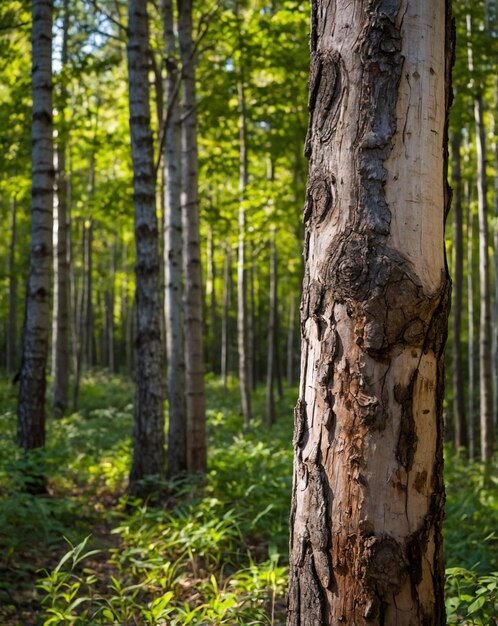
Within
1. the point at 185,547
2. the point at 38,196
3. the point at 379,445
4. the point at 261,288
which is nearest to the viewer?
the point at 379,445

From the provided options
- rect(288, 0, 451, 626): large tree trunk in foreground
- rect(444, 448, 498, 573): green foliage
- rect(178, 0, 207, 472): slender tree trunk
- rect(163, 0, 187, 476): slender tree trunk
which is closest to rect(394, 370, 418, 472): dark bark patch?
rect(288, 0, 451, 626): large tree trunk in foreground

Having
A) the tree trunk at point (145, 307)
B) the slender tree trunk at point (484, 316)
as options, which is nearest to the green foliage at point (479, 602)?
the tree trunk at point (145, 307)

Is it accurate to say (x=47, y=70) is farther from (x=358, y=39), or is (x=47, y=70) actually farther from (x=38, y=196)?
(x=358, y=39)

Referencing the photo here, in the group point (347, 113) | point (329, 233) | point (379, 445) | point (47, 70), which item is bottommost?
point (379, 445)

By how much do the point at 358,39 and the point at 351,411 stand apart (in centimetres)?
122

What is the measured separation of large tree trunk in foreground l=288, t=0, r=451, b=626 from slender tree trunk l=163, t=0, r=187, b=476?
591 centimetres

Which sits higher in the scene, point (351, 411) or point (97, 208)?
point (97, 208)

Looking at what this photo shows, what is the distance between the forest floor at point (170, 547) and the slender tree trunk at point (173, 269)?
537 mm

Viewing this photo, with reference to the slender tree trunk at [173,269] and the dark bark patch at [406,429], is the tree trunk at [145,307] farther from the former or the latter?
the dark bark patch at [406,429]

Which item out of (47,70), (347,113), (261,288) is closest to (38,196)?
(47,70)

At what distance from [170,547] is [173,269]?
3.71 m

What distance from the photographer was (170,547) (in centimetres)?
530

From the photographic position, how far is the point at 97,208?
1066 cm

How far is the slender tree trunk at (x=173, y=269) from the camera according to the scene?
7871mm
